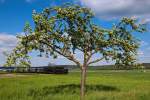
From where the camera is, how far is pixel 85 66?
2178 cm

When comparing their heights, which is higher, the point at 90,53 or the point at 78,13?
the point at 78,13

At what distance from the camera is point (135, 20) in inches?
864

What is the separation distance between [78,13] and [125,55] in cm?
366

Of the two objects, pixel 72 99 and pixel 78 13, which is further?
pixel 72 99

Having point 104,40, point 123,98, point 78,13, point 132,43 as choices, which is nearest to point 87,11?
point 78,13

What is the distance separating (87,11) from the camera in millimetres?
21703

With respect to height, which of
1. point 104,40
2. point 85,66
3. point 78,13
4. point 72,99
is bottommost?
point 72,99

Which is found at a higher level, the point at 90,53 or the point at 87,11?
the point at 87,11

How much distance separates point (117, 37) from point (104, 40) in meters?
1.04

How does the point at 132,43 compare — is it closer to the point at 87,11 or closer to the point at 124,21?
the point at 124,21

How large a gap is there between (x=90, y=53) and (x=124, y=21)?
2627mm

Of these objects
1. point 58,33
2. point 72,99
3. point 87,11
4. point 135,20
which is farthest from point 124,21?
point 72,99

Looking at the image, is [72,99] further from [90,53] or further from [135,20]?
[135,20]

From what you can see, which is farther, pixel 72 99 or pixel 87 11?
pixel 72 99
